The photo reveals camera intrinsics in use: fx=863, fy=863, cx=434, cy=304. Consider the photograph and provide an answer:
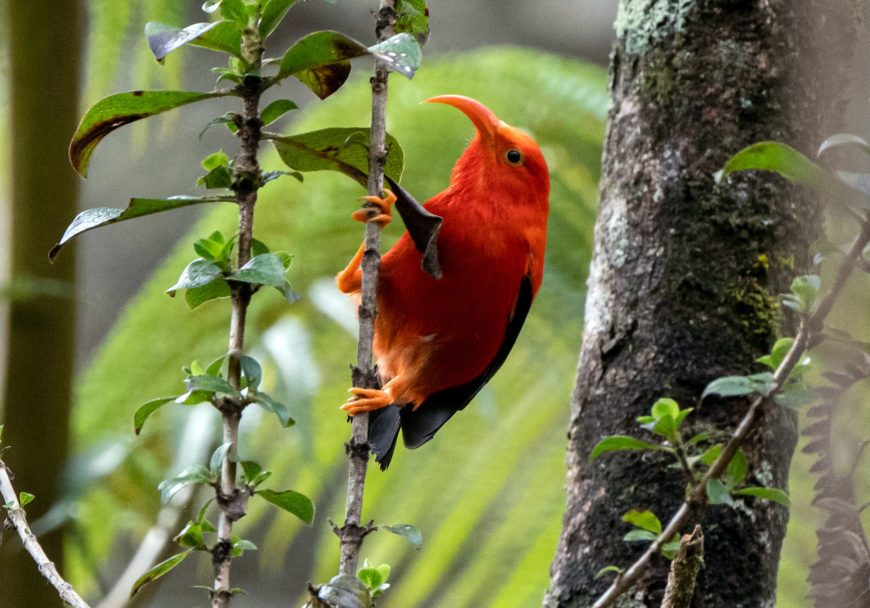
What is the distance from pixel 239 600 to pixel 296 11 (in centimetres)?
459

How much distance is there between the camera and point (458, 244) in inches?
55.4

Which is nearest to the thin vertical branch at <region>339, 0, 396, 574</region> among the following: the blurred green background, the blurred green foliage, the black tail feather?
the black tail feather

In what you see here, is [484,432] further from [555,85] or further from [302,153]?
[302,153]

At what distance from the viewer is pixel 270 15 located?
2.86 feet

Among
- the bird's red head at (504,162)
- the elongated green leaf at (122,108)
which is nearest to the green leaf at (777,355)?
the elongated green leaf at (122,108)

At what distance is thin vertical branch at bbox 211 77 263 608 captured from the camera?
2.59 feet

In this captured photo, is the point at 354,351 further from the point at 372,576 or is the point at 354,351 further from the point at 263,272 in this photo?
the point at 263,272

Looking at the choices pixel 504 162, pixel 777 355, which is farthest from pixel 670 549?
pixel 504 162

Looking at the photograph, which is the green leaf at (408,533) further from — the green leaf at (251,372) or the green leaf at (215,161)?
the green leaf at (215,161)

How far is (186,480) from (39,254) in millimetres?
1275

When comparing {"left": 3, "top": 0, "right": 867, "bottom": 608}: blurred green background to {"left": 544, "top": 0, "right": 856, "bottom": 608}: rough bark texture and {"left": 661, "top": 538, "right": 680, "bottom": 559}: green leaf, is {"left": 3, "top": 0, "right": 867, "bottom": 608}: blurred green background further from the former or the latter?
{"left": 661, "top": 538, "right": 680, "bottom": 559}: green leaf

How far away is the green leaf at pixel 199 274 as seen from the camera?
816 mm

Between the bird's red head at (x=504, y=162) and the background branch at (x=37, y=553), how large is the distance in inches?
35.4

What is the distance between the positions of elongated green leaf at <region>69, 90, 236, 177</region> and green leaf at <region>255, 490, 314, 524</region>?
38 cm
